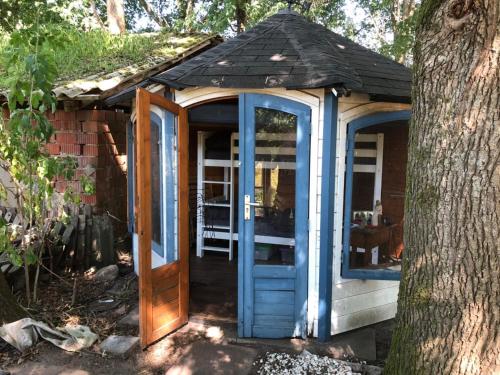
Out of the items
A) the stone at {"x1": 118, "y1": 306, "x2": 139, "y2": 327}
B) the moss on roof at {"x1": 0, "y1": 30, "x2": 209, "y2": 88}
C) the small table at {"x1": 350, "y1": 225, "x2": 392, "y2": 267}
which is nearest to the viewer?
the small table at {"x1": 350, "y1": 225, "x2": 392, "y2": 267}

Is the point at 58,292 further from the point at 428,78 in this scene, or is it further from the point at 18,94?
the point at 428,78

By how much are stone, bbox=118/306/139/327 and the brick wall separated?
2256 millimetres

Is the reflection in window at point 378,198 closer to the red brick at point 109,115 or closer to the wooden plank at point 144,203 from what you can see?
the wooden plank at point 144,203

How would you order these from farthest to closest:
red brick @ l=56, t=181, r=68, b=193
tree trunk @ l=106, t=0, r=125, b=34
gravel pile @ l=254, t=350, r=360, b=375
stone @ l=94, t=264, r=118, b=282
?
tree trunk @ l=106, t=0, r=125, b=34 → red brick @ l=56, t=181, r=68, b=193 → stone @ l=94, t=264, r=118, b=282 → gravel pile @ l=254, t=350, r=360, b=375

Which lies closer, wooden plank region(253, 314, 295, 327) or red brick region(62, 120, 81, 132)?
wooden plank region(253, 314, 295, 327)

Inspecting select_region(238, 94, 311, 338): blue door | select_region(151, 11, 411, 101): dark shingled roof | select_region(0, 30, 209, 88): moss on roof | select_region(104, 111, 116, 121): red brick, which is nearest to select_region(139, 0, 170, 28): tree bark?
select_region(0, 30, 209, 88): moss on roof

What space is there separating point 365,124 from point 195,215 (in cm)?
437

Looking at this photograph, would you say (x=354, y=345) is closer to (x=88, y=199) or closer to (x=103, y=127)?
(x=88, y=199)

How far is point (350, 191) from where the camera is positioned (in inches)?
173

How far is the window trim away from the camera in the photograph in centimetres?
432

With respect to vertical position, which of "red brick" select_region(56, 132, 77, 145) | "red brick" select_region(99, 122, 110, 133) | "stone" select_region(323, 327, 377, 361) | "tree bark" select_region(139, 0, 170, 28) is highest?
"tree bark" select_region(139, 0, 170, 28)

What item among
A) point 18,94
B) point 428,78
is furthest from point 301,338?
point 18,94

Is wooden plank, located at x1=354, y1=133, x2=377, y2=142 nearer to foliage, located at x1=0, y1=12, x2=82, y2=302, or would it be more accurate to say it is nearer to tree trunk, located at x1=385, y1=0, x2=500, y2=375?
tree trunk, located at x1=385, y1=0, x2=500, y2=375

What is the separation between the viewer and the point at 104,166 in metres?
6.71
